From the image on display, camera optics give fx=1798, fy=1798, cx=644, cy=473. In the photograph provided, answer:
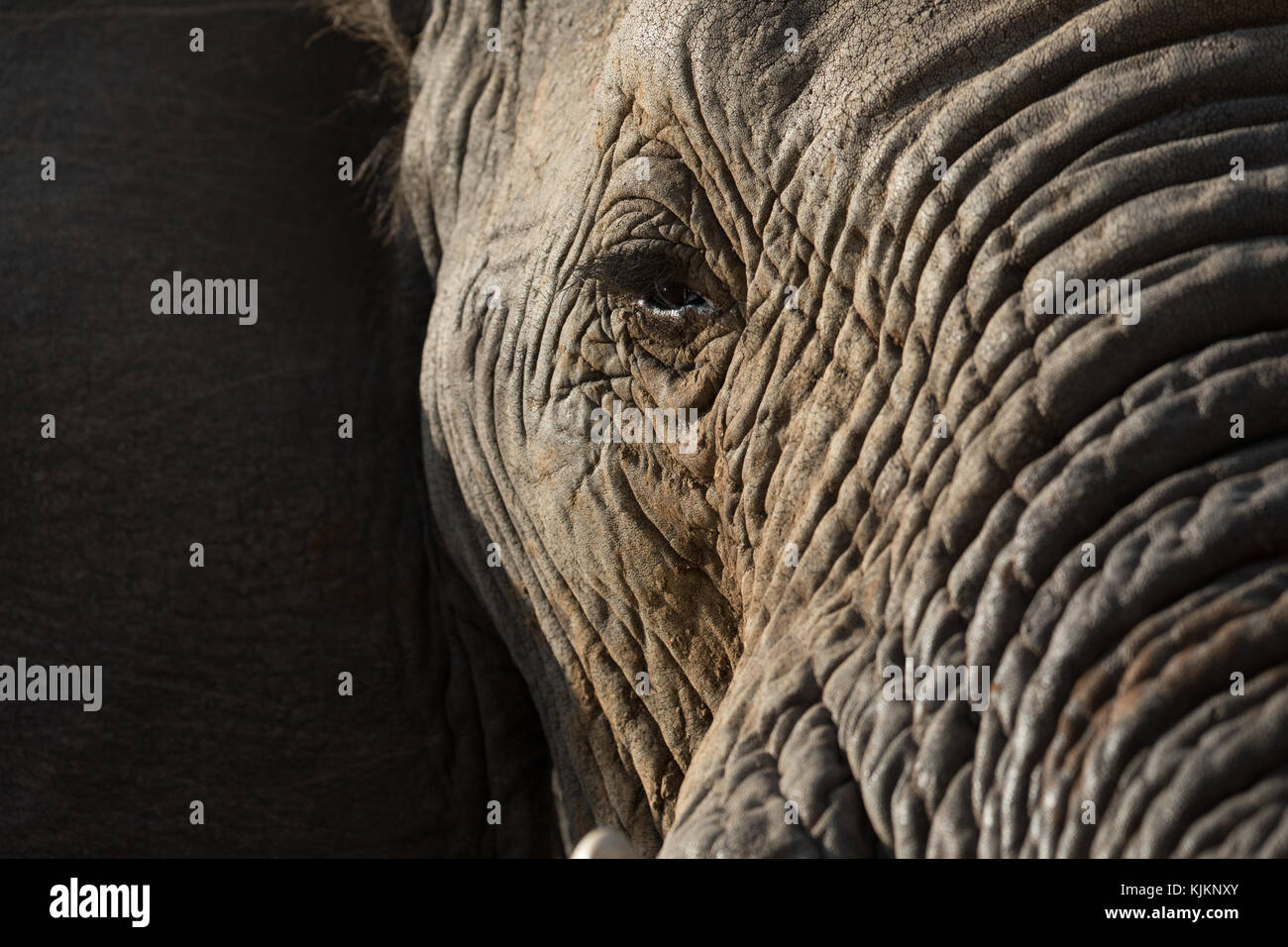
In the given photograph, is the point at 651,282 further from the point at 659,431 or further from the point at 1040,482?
the point at 1040,482

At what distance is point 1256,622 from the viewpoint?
5.43ft

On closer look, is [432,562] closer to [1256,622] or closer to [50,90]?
[50,90]

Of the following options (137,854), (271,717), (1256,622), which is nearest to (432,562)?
(271,717)

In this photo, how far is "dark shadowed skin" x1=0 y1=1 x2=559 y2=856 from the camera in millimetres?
3355

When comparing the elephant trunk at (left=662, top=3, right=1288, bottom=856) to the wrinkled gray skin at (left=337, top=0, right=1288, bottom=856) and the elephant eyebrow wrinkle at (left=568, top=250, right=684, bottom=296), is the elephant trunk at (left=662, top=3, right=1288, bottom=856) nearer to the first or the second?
the wrinkled gray skin at (left=337, top=0, right=1288, bottom=856)

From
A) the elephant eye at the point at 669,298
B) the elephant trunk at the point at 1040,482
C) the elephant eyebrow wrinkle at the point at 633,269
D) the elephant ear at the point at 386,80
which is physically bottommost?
the elephant trunk at the point at 1040,482

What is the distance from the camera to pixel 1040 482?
1861mm

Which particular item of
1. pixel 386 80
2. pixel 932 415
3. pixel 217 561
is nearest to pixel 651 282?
pixel 932 415

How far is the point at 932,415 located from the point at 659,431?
0.62 m

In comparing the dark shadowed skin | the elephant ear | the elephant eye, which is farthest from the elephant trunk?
the elephant ear

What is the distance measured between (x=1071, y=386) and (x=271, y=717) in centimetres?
200

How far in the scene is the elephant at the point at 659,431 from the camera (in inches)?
70.4

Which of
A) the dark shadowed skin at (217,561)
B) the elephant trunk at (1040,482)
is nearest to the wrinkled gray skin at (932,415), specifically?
the elephant trunk at (1040,482)

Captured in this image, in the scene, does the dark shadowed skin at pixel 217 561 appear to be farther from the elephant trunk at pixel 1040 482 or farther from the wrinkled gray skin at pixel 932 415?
the elephant trunk at pixel 1040 482
